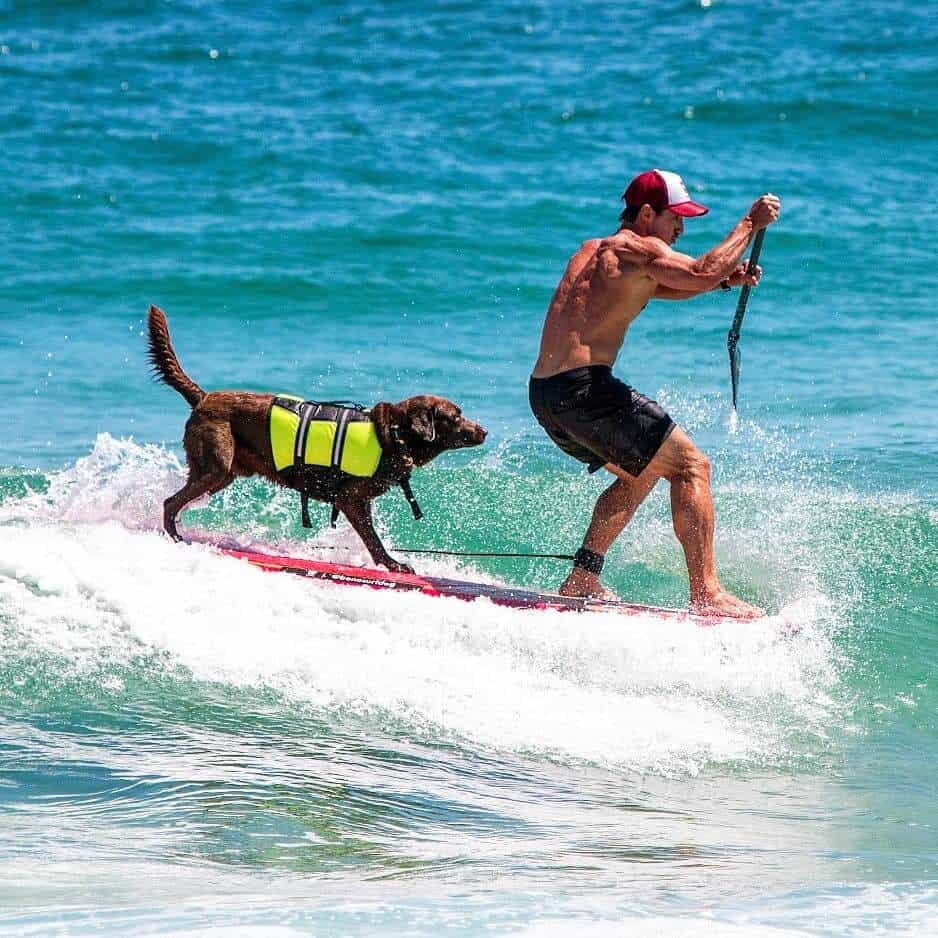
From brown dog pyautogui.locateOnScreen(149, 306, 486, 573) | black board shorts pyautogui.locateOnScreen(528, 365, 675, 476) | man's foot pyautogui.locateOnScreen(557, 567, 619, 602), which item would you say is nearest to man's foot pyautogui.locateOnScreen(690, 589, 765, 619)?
man's foot pyautogui.locateOnScreen(557, 567, 619, 602)

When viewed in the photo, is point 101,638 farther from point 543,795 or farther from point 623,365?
point 623,365

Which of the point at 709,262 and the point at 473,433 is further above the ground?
the point at 709,262

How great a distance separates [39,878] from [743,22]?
2061 centimetres

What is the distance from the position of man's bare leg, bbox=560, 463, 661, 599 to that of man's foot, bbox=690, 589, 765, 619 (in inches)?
19.5

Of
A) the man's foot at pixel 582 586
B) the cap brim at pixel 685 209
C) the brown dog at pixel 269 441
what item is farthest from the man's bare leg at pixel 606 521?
the cap brim at pixel 685 209

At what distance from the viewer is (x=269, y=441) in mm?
6855

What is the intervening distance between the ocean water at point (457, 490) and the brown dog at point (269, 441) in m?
0.43

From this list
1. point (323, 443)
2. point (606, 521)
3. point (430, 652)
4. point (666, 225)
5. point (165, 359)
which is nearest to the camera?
point (430, 652)

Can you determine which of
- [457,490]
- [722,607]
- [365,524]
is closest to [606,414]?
[722,607]

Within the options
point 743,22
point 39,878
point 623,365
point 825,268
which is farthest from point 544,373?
point 743,22

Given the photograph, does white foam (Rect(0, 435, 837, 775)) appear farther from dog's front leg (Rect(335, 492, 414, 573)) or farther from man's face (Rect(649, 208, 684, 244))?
man's face (Rect(649, 208, 684, 244))

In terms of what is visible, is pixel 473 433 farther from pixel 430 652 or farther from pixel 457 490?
pixel 457 490

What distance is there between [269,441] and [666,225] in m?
2.07

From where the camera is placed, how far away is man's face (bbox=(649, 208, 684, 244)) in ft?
21.8
